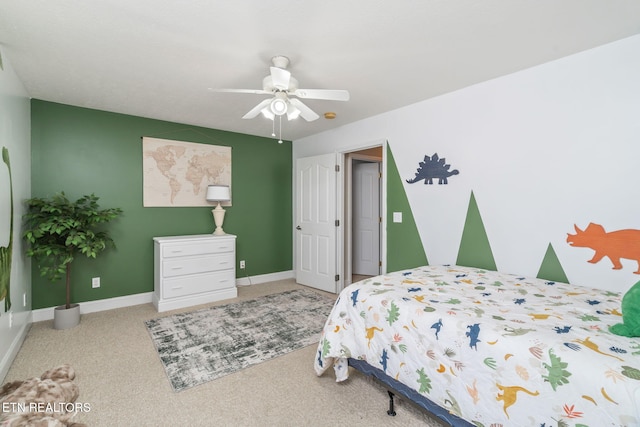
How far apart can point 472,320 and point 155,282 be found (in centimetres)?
375

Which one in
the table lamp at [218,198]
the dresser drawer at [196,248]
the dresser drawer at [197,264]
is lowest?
the dresser drawer at [197,264]

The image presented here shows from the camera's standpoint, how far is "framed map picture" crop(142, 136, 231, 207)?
3871mm

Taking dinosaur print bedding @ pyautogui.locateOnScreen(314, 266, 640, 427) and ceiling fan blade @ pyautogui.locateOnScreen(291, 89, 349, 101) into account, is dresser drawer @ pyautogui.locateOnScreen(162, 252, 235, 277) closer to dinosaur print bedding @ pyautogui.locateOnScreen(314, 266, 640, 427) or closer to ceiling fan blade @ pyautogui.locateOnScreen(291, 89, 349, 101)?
dinosaur print bedding @ pyautogui.locateOnScreen(314, 266, 640, 427)

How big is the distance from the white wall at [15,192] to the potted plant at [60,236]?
0.40 feet

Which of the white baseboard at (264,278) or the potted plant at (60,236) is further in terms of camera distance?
the white baseboard at (264,278)

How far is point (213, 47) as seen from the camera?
2105 mm

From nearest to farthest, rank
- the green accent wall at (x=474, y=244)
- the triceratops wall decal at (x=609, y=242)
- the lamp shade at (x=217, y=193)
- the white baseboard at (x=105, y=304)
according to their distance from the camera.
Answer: the triceratops wall decal at (x=609, y=242), the green accent wall at (x=474, y=244), the white baseboard at (x=105, y=304), the lamp shade at (x=217, y=193)

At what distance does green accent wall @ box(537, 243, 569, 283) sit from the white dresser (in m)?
3.49

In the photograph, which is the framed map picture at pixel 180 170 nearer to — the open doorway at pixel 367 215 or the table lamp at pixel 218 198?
the table lamp at pixel 218 198

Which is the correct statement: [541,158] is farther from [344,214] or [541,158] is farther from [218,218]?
[218,218]

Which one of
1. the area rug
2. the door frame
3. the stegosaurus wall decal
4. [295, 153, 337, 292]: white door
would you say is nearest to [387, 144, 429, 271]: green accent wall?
the stegosaurus wall decal

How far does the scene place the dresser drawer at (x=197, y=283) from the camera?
11.8 feet

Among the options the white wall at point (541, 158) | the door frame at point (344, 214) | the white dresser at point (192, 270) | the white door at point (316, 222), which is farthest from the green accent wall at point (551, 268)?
the white dresser at point (192, 270)

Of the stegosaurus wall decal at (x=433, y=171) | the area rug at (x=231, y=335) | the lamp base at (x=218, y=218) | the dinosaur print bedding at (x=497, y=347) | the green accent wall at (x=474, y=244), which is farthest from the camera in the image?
the lamp base at (x=218, y=218)
